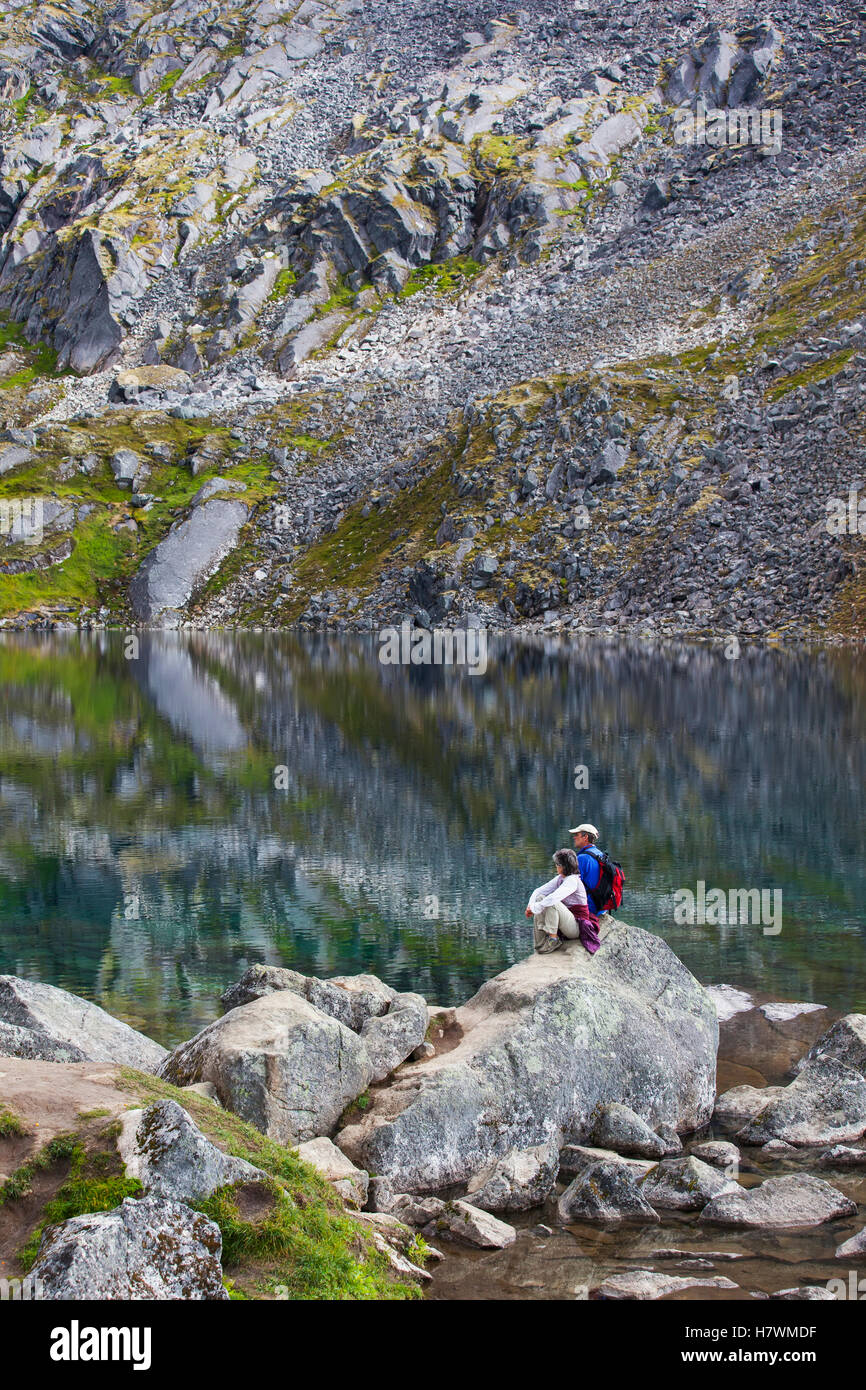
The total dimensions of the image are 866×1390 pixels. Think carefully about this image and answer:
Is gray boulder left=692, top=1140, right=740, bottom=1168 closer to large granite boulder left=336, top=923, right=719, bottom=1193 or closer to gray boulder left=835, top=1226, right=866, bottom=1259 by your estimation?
large granite boulder left=336, top=923, right=719, bottom=1193

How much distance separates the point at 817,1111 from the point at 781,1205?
10.7ft

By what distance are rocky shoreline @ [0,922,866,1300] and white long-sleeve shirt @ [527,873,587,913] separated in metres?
0.90

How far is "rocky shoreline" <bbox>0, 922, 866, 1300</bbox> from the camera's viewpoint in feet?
37.5

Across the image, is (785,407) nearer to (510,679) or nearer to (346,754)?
(510,679)

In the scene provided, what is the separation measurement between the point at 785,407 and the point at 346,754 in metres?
83.7

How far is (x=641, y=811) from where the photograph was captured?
3916cm

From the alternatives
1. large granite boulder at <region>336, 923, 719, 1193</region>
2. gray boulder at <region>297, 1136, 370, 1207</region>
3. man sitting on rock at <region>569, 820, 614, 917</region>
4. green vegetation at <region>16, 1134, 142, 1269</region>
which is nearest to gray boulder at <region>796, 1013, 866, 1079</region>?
large granite boulder at <region>336, 923, 719, 1193</region>

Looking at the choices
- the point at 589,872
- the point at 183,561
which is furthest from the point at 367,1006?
the point at 183,561

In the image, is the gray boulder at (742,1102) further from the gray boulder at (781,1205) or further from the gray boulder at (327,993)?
the gray boulder at (327,993)

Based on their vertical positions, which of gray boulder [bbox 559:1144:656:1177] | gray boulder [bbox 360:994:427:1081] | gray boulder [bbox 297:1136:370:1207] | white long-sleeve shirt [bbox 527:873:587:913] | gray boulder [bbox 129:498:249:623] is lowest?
gray boulder [bbox 559:1144:656:1177]

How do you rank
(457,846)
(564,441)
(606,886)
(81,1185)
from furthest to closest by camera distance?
(564,441)
(457,846)
(606,886)
(81,1185)

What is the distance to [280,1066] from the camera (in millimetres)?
15117

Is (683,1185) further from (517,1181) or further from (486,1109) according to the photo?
(486,1109)
